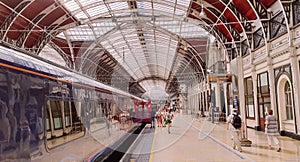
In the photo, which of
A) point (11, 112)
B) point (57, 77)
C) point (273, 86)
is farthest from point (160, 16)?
point (11, 112)

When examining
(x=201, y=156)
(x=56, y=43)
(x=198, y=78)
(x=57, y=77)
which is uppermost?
(x=56, y=43)

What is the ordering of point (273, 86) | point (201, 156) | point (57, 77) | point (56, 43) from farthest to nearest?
1. point (56, 43)
2. point (273, 86)
3. point (201, 156)
4. point (57, 77)

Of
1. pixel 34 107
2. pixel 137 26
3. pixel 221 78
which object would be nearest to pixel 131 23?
pixel 137 26

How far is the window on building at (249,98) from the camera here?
920 inches

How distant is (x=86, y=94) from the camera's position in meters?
8.59

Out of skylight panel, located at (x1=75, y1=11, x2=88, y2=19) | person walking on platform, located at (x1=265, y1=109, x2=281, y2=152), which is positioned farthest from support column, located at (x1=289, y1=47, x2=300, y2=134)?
skylight panel, located at (x1=75, y1=11, x2=88, y2=19)

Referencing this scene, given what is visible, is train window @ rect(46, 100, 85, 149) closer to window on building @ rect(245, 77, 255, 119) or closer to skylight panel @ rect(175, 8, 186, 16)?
window on building @ rect(245, 77, 255, 119)

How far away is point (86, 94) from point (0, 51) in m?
4.31

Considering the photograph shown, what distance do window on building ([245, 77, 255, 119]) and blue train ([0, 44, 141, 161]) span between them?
18416 mm

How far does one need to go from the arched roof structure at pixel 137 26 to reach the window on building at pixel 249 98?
252 cm

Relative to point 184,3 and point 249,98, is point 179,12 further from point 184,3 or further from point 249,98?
point 249,98

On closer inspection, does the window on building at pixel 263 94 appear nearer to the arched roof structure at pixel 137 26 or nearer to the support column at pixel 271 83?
the support column at pixel 271 83

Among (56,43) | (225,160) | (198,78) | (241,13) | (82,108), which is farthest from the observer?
(198,78)

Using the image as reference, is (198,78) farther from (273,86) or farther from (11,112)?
(11,112)
